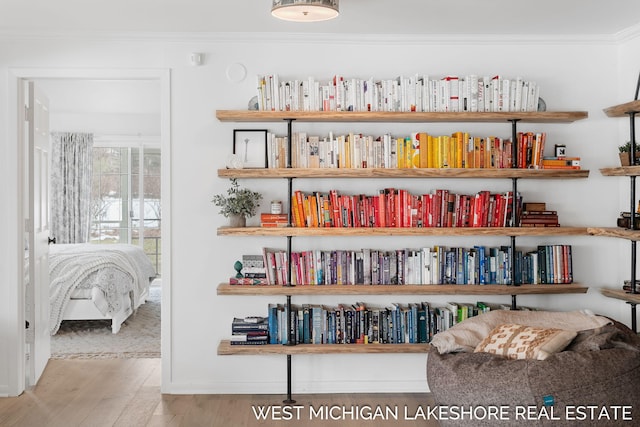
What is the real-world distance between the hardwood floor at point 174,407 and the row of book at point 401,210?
1.15m

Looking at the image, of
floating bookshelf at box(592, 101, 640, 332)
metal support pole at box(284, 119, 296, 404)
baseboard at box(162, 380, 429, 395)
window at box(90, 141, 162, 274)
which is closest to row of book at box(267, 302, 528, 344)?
metal support pole at box(284, 119, 296, 404)

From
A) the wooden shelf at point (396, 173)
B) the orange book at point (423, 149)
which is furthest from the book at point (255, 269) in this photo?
the orange book at point (423, 149)

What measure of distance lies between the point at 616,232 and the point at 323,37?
7.33 ft

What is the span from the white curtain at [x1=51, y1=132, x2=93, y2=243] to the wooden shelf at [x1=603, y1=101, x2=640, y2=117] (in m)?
6.91

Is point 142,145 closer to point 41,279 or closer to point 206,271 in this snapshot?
point 41,279

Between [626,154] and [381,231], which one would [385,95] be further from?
[626,154]

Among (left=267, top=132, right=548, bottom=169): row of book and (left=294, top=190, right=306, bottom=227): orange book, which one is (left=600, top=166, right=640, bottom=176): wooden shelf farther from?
(left=294, top=190, right=306, bottom=227): orange book

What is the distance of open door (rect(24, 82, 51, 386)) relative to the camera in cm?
448

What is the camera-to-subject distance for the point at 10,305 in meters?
4.32

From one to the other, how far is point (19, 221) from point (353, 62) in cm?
246

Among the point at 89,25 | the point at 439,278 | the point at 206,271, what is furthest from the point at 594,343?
the point at 89,25

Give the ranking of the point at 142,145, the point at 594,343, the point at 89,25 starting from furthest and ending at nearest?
the point at 142,145 < the point at 89,25 < the point at 594,343

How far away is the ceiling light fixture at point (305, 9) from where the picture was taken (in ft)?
10.4

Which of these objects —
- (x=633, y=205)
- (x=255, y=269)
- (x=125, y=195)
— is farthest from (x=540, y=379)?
(x=125, y=195)
